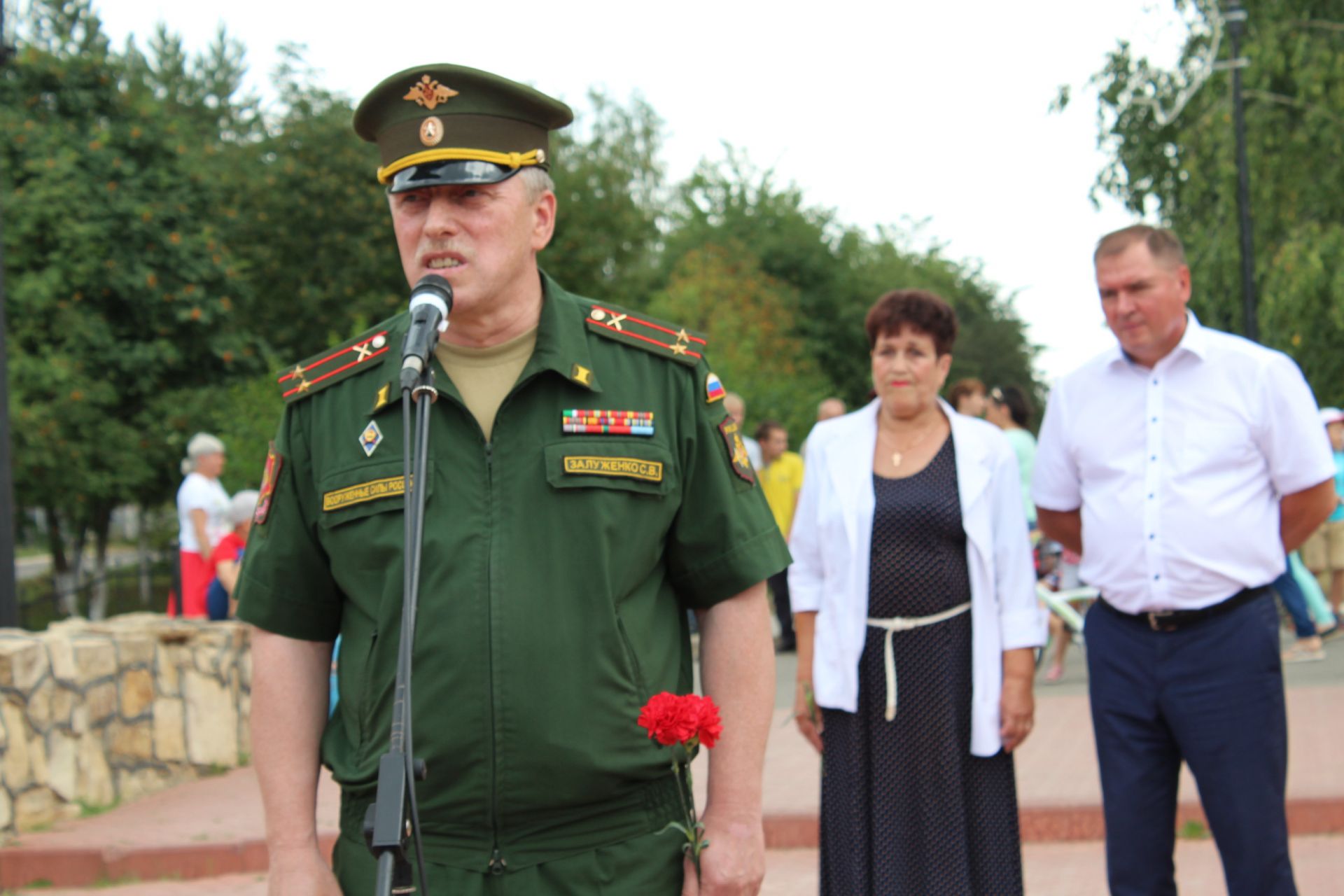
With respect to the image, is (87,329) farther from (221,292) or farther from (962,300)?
(962,300)

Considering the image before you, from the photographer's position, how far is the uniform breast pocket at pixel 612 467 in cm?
261

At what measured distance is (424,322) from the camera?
2.38 metres

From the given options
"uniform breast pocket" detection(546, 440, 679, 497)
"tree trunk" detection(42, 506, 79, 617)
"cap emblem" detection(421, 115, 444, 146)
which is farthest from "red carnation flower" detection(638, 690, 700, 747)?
"tree trunk" detection(42, 506, 79, 617)

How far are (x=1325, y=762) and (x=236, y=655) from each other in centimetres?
615

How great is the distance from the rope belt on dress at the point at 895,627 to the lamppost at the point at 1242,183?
14.9 metres

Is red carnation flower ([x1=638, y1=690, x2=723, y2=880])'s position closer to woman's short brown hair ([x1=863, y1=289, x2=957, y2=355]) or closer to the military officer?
the military officer

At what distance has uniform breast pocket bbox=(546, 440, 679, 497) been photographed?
2605 mm

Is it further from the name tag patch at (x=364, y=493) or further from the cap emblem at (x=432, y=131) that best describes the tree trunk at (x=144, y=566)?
the cap emblem at (x=432, y=131)

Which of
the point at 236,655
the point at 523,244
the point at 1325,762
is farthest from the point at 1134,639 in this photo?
the point at 236,655

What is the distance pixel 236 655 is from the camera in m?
9.20

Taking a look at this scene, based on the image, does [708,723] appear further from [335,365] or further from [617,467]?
[335,365]

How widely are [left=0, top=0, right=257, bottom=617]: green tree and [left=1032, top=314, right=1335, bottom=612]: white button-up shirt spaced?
18.7 meters

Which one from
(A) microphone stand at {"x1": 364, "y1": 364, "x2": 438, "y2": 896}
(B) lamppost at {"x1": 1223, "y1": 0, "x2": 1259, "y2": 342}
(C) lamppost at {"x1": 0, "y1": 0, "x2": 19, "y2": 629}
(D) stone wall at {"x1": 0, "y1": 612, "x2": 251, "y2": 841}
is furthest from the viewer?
(B) lamppost at {"x1": 1223, "y1": 0, "x2": 1259, "y2": 342}

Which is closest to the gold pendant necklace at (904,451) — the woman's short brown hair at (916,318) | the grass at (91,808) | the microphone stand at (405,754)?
the woman's short brown hair at (916,318)
